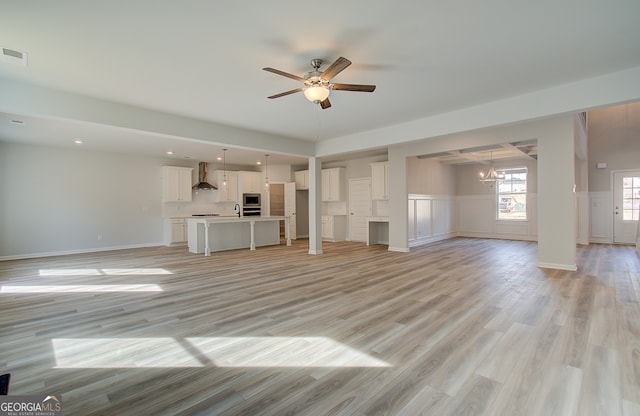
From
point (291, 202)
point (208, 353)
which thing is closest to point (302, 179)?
point (291, 202)

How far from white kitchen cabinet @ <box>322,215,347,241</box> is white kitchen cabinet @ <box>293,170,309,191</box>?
1449 mm

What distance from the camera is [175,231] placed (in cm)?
930

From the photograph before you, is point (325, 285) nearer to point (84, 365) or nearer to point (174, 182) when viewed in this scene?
point (84, 365)

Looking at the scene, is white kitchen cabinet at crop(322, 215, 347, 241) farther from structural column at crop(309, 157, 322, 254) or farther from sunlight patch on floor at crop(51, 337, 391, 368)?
sunlight patch on floor at crop(51, 337, 391, 368)

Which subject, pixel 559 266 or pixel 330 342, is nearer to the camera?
pixel 330 342

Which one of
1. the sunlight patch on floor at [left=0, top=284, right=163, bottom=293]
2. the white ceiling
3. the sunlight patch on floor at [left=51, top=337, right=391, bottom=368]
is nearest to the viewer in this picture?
the sunlight patch on floor at [left=51, top=337, right=391, bottom=368]

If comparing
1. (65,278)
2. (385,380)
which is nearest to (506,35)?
(385,380)

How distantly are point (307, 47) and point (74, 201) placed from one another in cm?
835

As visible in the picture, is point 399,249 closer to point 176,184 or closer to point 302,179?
point 302,179

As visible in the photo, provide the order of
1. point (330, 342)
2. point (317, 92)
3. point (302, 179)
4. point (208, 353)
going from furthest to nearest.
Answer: point (302, 179) → point (317, 92) → point (330, 342) → point (208, 353)

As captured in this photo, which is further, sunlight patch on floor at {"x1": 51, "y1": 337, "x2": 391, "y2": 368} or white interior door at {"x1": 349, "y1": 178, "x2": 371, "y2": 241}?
white interior door at {"x1": 349, "y1": 178, "x2": 371, "y2": 241}

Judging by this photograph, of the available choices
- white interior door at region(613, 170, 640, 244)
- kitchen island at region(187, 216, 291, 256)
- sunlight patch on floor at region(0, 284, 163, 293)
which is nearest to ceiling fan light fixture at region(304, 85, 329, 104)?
sunlight patch on floor at region(0, 284, 163, 293)

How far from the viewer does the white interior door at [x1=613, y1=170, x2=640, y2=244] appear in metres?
8.39

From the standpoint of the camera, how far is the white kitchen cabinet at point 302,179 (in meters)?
10.8
